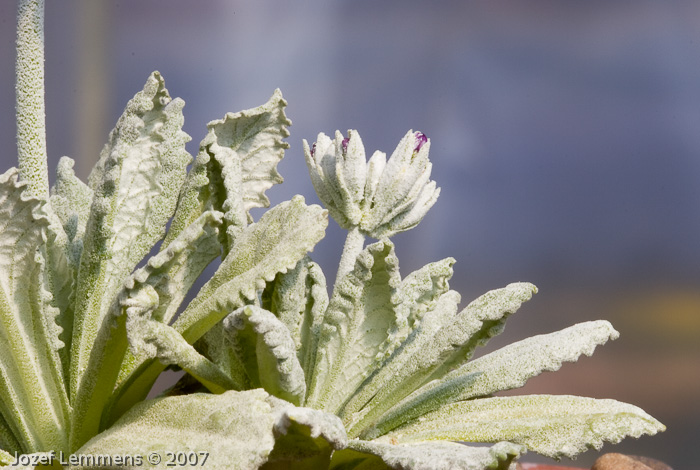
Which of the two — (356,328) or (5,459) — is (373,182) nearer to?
(356,328)

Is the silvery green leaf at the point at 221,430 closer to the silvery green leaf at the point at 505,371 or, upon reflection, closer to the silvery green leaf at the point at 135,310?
the silvery green leaf at the point at 135,310

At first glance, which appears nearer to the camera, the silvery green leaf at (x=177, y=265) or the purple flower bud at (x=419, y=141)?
the silvery green leaf at (x=177, y=265)

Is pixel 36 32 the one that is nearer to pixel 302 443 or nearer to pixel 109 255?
pixel 109 255

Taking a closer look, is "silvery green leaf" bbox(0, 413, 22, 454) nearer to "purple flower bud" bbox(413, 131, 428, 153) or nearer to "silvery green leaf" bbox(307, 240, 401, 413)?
"silvery green leaf" bbox(307, 240, 401, 413)

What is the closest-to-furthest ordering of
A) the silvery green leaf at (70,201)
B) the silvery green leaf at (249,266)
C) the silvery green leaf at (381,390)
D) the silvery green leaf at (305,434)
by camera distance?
the silvery green leaf at (305,434)
the silvery green leaf at (249,266)
the silvery green leaf at (381,390)
the silvery green leaf at (70,201)

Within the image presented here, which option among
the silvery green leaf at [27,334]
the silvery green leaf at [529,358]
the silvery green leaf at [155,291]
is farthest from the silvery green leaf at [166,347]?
the silvery green leaf at [529,358]

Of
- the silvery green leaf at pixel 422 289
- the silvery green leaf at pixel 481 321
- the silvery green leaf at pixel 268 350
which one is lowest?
the silvery green leaf at pixel 268 350
